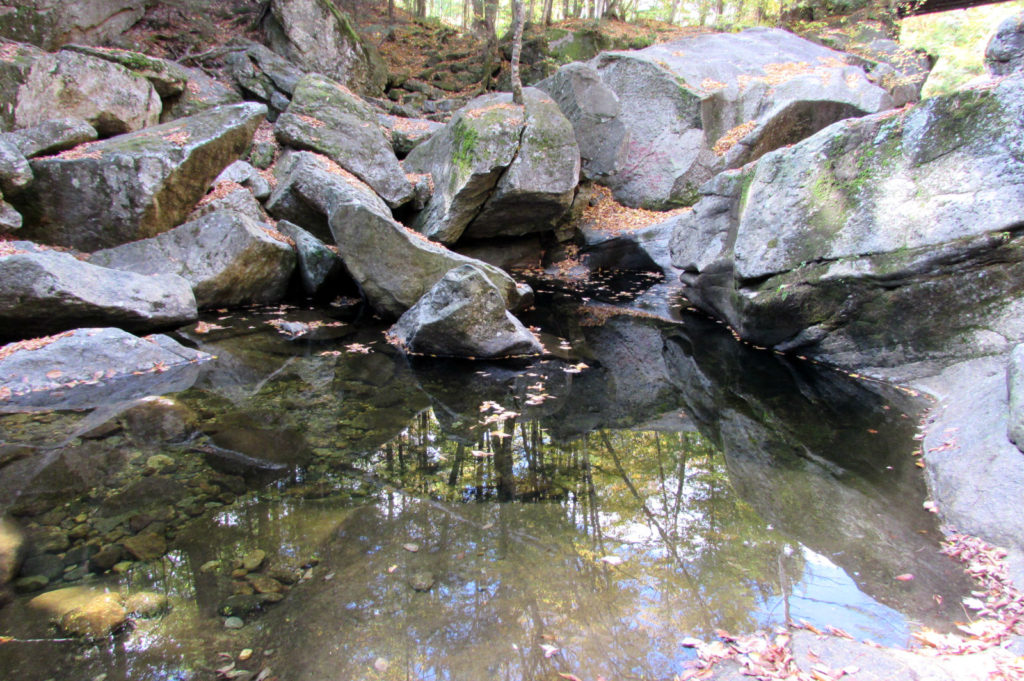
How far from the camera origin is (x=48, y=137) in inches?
366

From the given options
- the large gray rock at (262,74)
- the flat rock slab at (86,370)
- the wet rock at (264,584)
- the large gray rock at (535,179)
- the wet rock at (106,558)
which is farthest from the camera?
the large gray rock at (262,74)

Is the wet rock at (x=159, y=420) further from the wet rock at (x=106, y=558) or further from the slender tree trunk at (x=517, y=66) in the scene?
the slender tree trunk at (x=517, y=66)

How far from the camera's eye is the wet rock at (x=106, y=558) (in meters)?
3.43

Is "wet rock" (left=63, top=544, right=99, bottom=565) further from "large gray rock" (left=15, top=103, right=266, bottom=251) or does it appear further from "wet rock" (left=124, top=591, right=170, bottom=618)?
"large gray rock" (left=15, top=103, right=266, bottom=251)

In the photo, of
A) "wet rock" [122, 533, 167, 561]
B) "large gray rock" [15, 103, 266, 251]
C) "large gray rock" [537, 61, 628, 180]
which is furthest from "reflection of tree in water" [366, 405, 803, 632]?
"large gray rock" [537, 61, 628, 180]

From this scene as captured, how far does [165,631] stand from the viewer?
9.69ft

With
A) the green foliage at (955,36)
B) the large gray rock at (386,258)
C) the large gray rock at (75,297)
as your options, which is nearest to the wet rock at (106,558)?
the large gray rock at (75,297)

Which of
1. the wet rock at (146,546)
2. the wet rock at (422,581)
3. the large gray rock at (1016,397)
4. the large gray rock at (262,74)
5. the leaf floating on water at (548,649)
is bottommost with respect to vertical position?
the leaf floating on water at (548,649)

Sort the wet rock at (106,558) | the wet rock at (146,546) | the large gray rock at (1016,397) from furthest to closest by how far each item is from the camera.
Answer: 1. the large gray rock at (1016,397)
2. the wet rock at (146,546)
3. the wet rock at (106,558)

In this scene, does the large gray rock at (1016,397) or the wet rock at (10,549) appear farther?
the large gray rock at (1016,397)

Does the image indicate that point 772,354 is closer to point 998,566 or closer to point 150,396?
point 998,566

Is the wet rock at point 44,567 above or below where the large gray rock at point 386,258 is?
below

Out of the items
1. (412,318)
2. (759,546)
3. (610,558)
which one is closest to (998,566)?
(759,546)

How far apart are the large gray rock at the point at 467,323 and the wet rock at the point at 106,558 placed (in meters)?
5.01
